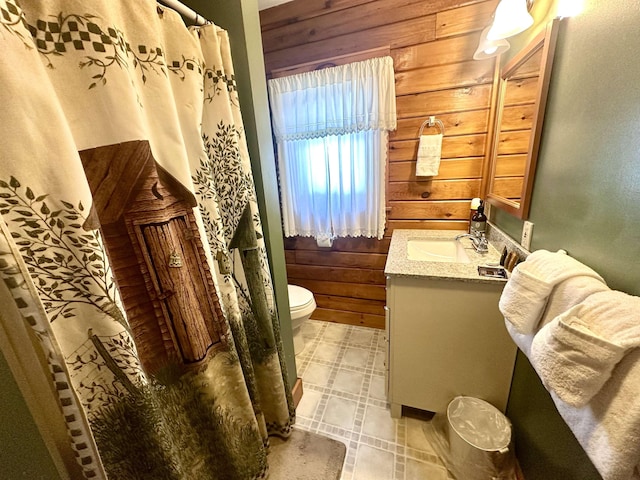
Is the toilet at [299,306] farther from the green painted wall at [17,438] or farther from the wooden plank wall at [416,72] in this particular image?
the green painted wall at [17,438]

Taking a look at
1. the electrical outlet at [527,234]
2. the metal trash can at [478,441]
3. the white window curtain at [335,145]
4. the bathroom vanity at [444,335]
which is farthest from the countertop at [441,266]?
the metal trash can at [478,441]

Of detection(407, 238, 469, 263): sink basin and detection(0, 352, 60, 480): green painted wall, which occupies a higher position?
detection(0, 352, 60, 480): green painted wall

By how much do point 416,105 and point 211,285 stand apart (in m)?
1.73

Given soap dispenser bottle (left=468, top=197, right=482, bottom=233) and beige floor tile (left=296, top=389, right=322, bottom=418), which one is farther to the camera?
soap dispenser bottle (left=468, top=197, right=482, bottom=233)

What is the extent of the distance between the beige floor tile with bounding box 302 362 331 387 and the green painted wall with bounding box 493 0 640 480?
106 centimetres

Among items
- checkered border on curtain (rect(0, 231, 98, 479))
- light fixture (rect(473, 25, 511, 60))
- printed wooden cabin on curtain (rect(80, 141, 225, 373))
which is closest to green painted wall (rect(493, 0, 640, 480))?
light fixture (rect(473, 25, 511, 60))

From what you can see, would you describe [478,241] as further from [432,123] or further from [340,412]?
[340,412]

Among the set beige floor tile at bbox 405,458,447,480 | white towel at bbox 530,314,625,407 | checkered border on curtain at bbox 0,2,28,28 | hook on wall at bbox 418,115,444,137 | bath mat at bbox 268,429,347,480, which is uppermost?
checkered border on curtain at bbox 0,2,28,28

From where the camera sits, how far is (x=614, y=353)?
0.47 m

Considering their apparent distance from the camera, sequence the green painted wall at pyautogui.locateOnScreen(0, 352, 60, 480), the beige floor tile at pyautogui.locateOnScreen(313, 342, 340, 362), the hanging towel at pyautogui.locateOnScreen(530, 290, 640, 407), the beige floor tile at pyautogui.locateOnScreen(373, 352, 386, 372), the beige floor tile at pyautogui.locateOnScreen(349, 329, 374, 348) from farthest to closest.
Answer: the beige floor tile at pyautogui.locateOnScreen(349, 329, 374, 348) → the beige floor tile at pyautogui.locateOnScreen(313, 342, 340, 362) → the beige floor tile at pyautogui.locateOnScreen(373, 352, 386, 372) → the hanging towel at pyautogui.locateOnScreen(530, 290, 640, 407) → the green painted wall at pyautogui.locateOnScreen(0, 352, 60, 480)

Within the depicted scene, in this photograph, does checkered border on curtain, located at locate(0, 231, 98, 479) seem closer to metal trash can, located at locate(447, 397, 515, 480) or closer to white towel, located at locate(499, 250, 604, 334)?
white towel, located at locate(499, 250, 604, 334)

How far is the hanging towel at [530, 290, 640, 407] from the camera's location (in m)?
0.48

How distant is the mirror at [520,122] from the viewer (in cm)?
98

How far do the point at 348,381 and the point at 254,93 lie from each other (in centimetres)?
175
